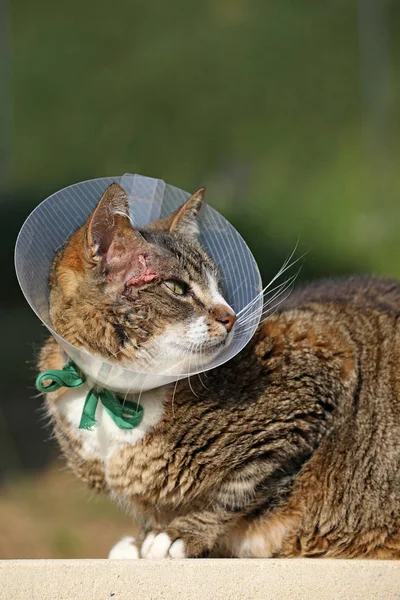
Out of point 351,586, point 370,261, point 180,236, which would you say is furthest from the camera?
point 370,261

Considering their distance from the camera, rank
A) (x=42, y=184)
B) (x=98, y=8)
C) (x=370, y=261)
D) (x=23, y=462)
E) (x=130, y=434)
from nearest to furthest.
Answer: (x=130, y=434) → (x=23, y=462) → (x=370, y=261) → (x=42, y=184) → (x=98, y=8)

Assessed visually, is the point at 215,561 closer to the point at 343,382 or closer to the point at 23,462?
the point at 343,382

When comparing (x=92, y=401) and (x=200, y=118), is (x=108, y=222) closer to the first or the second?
(x=92, y=401)

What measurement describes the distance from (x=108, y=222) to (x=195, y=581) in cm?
96

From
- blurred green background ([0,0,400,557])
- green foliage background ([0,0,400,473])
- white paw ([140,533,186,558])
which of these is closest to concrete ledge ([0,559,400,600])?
white paw ([140,533,186,558])

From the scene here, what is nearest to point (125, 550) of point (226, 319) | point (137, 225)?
point (226, 319)

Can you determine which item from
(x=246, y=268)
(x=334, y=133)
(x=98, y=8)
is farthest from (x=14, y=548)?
(x=98, y=8)

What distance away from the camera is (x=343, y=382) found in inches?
103

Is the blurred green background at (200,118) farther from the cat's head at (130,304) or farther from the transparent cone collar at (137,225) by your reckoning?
the cat's head at (130,304)

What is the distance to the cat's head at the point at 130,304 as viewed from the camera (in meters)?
2.39

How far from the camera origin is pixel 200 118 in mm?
9094

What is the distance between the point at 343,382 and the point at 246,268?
0.45 metres

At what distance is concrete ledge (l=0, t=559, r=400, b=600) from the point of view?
79.0 inches

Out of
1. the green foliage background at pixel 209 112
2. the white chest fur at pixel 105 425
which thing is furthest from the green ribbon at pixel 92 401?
the green foliage background at pixel 209 112
